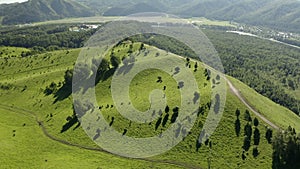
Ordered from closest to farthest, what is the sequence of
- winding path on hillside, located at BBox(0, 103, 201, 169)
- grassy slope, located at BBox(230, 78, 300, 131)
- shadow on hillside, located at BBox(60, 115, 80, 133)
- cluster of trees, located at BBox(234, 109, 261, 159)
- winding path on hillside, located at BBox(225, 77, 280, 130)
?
winding path on hillside, located at BBox(0, 103, 201, 169) → cluster of trees, located at BBox(234, 109, 261, 159) → winding path on hillside, located at BBox(225, 77, 280, 130) → grassy slope, located at BBox(230, 78, 300, 131) → shadow on hillside, located at BBox(60, 115, 80, 133)

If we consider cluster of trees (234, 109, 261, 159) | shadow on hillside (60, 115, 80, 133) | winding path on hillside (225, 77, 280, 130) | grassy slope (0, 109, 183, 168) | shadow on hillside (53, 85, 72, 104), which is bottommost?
grassy slope (0, 109, 183, 168)

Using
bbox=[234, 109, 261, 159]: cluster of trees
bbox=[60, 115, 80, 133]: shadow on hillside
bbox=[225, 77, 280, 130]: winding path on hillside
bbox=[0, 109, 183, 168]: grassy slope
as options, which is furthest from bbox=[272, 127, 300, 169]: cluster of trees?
bbox=[60, 115, 80, 133]: shadow on hillside

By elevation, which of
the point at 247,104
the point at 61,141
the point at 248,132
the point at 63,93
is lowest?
the point at 61,141

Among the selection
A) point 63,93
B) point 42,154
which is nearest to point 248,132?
point 42,154

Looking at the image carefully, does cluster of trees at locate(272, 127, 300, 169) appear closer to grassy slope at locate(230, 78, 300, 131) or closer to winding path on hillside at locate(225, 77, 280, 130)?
winding path on hillside at locate(225, 77, 280, 130)

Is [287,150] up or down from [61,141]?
up

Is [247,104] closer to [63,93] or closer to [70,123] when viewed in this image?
[70,123]

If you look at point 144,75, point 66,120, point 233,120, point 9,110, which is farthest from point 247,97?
point 9,110

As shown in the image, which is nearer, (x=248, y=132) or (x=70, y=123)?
(x=248, y=132)
